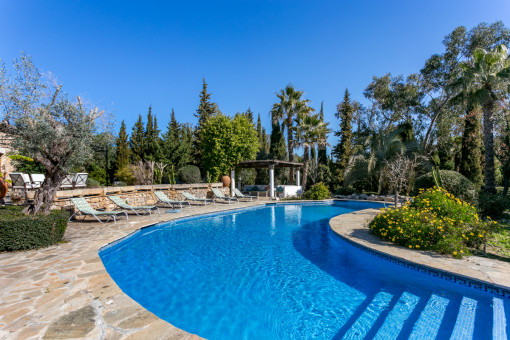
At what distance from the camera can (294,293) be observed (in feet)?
13.9

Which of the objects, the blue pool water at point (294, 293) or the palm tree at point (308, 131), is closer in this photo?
the blue pool water at point (294, 293)

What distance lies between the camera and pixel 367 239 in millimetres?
6133

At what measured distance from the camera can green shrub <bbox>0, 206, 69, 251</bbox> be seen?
5.00 meters

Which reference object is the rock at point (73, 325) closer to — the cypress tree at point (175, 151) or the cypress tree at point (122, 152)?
the cypress tree at point (175, 151)

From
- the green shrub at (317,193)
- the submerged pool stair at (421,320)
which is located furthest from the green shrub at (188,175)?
the submerged pool stair at (421,320)

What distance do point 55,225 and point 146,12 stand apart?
1153 centimetres

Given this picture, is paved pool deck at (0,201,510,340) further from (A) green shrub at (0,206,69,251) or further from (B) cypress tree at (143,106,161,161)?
(B) cypress tree at (143,106,161,161)

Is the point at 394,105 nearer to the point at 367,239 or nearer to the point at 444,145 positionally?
the point at 444,145

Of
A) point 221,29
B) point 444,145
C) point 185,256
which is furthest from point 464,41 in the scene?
point 185,256

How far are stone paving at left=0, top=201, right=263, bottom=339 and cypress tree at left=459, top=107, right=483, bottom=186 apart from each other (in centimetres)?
1855

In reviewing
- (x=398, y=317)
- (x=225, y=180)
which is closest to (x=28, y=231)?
(x=398, y=317)

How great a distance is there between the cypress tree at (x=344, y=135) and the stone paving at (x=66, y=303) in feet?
67.6

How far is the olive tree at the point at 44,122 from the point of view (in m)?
6.01

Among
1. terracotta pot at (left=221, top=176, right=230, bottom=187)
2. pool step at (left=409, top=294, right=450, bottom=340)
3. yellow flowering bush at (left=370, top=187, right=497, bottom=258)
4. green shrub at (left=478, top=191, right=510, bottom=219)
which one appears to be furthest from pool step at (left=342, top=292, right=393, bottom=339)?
terracotta pot at (left=221, top=176, right=230, bottom=187)
